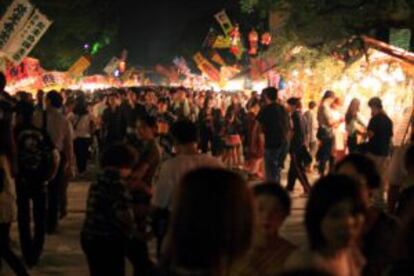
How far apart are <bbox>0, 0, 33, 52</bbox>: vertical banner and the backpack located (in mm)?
8355

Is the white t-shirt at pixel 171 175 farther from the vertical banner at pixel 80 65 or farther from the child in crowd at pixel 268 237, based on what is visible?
the vertical banner at pixel 80 65

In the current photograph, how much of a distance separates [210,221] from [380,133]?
8.65m

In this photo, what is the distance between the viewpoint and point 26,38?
16359 millimetres

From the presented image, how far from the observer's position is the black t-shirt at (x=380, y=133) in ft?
35.1

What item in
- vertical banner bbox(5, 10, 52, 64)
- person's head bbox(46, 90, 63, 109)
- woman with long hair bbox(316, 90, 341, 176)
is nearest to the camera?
person's head bbox(46, 90, 63, 109)

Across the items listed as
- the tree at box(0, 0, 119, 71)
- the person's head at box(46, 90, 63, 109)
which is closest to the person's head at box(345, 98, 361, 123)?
the person's head at box(46, 90, 63, 109)

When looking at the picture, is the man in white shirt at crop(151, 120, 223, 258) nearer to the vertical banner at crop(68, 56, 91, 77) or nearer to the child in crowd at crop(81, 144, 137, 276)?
the child in crowd at crop(81, 144, 137, 276)

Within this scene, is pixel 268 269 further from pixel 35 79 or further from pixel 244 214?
pixel 35 79

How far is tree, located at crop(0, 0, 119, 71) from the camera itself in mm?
43656

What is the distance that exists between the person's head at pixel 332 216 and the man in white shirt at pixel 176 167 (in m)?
2.06

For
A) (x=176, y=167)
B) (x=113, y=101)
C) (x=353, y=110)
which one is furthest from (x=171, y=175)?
(x=113, y=101)

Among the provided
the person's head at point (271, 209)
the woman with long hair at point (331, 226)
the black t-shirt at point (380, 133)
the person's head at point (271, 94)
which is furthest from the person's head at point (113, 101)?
the woman with long hair at point (331, 226)

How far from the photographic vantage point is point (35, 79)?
2753cm

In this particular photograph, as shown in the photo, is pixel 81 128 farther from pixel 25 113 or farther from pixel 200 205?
pixel 200 205
